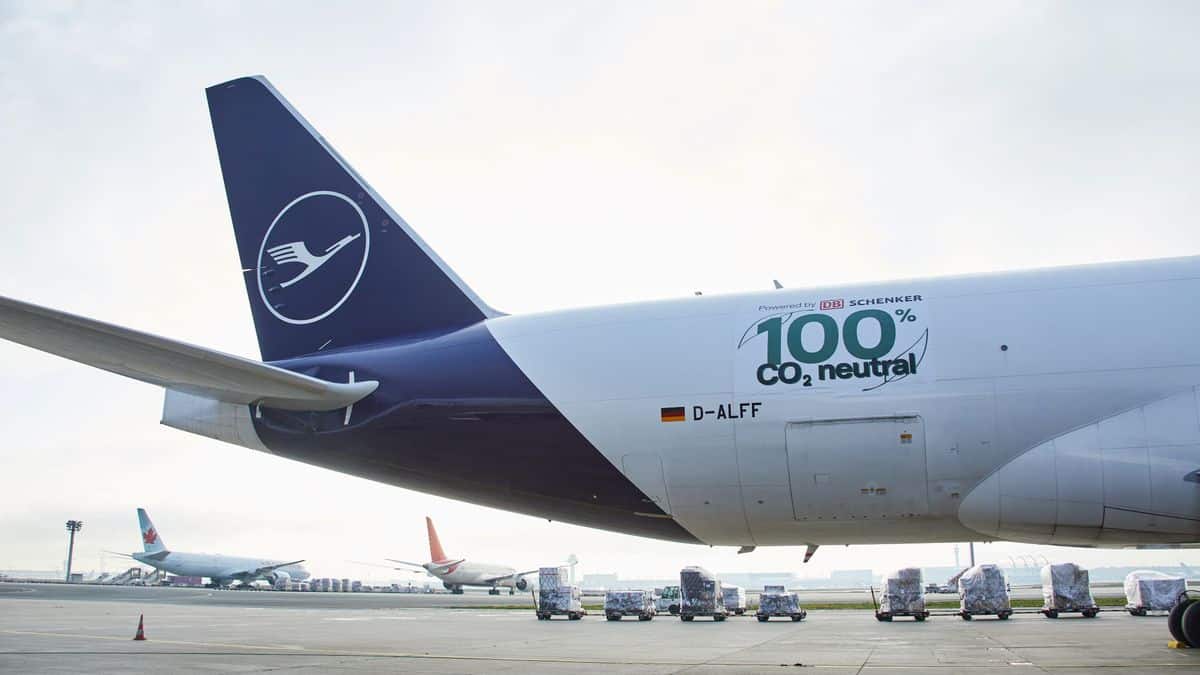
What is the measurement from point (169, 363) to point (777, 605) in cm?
2817

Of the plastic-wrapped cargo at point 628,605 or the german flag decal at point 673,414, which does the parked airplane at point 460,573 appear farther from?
the german flag decal at point 673,414

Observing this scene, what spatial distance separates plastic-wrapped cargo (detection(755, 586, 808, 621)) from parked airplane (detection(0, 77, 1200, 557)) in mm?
23480

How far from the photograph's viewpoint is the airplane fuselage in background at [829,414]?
9.68m

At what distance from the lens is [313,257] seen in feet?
46.5

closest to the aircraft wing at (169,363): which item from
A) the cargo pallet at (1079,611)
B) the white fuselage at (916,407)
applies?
the white fuselage at (916,407)

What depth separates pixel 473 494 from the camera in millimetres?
12516

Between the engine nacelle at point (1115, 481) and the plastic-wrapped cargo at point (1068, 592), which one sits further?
the plastic-wrapped cargo at point (1068, 592)

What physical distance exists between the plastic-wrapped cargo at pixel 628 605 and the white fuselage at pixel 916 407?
24.6 m

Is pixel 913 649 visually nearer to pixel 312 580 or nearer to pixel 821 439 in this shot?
pixel 821 439

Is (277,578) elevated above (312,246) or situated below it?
below

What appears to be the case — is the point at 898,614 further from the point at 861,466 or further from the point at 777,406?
the point at 777,406

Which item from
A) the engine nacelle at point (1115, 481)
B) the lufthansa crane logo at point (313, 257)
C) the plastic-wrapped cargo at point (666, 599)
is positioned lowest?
the plastic-wrapped cargo at point (666, 599)

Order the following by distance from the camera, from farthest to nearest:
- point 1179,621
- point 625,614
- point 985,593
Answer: point 625,614, point 985,593, point 1179,621

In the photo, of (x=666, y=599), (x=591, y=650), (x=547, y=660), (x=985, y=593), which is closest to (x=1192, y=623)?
(x=591, y=650)
